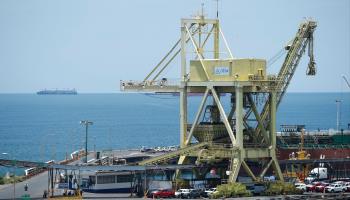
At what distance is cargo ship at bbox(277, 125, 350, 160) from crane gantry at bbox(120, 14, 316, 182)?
12798 millimetres

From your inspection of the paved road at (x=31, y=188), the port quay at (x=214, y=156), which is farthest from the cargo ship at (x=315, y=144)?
the paved road at (x=31, y=188)

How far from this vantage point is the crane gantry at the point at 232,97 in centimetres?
7775

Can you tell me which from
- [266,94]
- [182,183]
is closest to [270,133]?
[266,94]

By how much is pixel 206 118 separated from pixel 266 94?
6.51 m

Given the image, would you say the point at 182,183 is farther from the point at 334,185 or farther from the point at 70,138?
the point at 70,138

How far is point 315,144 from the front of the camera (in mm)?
102562

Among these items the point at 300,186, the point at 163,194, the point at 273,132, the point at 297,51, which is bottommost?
the point at 163,194

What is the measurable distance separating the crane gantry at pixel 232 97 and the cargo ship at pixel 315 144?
12798 millimetres

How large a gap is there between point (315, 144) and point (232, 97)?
78.8 ft

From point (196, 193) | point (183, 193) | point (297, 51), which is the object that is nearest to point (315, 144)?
point (297, 51)

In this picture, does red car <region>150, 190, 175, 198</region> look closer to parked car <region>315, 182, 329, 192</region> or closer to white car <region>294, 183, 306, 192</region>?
white car <region>294, 183, 306, 192</region>

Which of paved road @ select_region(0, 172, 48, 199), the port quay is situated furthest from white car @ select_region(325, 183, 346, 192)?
paved road @ select_region(0, 172, 48, 199)

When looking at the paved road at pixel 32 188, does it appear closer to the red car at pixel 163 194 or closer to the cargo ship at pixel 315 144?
the red car at pixel 163 194

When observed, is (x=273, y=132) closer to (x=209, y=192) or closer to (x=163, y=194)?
(x=209, y=192)
